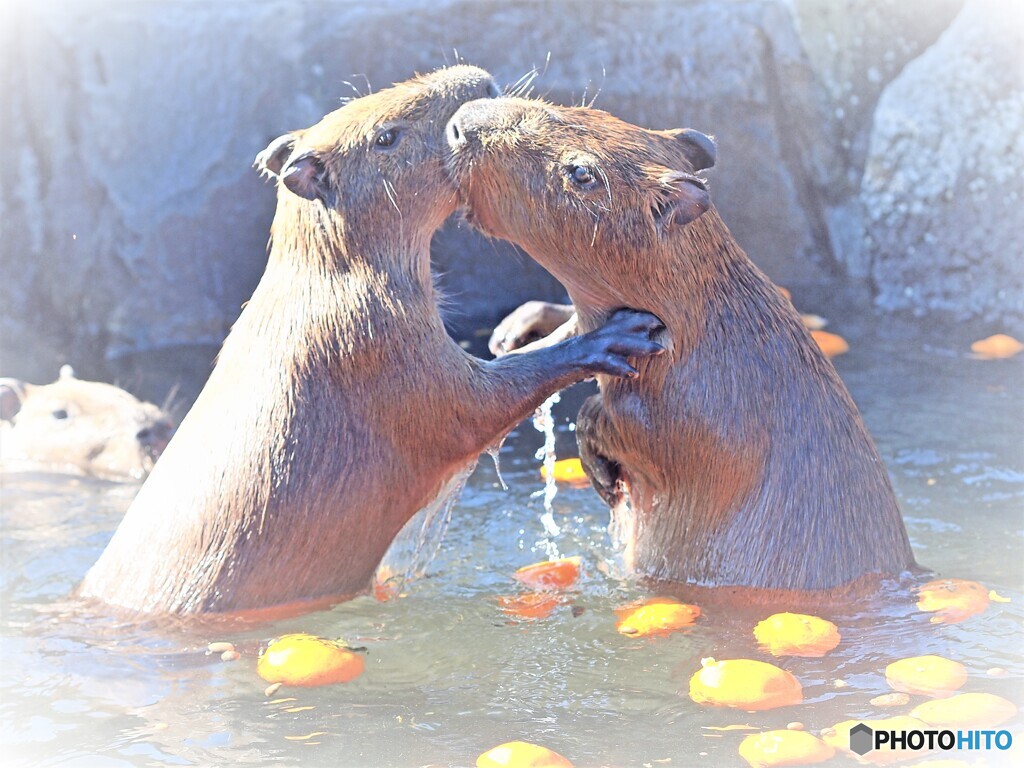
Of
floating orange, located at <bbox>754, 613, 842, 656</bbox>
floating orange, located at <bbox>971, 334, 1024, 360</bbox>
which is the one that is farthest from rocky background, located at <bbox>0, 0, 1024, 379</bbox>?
floating orange, located at <bbox>754, 613, 842, 656</bbox>

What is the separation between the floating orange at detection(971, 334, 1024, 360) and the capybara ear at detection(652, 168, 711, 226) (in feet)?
14.0

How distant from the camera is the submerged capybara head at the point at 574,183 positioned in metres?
4.55

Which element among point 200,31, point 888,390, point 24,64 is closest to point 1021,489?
point 888,390

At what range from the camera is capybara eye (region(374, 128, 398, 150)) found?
4.95 meters

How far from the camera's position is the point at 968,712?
3947 millimetres

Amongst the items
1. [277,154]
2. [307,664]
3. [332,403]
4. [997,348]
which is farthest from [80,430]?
[997,348]

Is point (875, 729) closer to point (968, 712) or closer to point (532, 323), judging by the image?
point (968, 712)

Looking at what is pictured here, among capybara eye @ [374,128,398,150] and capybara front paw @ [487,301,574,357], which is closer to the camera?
capybara eye @ [374,128,398,150]

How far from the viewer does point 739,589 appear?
472 centimetres

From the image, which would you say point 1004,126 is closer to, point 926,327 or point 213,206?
point 926,327

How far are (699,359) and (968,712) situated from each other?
4.96ft

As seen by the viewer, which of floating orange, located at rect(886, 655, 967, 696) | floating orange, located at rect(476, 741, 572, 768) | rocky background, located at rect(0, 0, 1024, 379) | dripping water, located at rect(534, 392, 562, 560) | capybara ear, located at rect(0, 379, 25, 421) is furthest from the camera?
rocky background, located at rect(0, 0, 1024, 379)

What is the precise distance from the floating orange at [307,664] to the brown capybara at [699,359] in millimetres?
1293

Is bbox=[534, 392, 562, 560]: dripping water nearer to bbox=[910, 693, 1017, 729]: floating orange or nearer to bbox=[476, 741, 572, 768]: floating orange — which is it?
bbox=[476, 741, 572, 768]: floating orange
